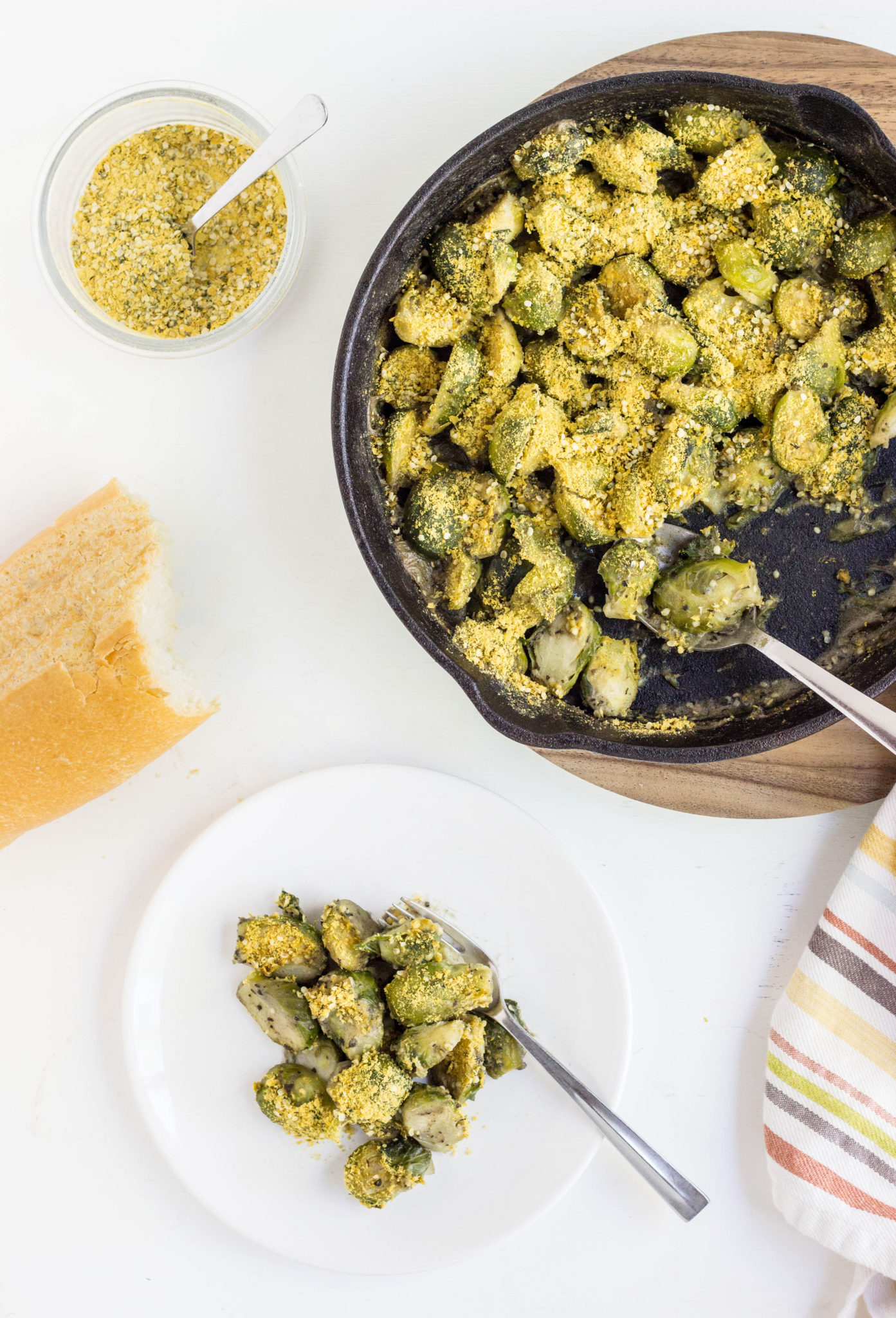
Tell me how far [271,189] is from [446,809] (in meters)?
0.92

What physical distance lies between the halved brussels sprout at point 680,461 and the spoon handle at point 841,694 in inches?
9.0

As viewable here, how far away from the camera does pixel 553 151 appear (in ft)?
3.76

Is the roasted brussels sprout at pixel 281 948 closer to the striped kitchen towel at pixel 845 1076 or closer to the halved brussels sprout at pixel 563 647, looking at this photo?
the halved brussels sprout at pixel 563 647

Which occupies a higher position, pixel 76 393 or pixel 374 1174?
pixel 76 393

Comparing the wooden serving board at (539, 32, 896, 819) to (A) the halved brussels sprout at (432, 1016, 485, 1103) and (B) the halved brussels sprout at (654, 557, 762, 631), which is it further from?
(A) the halved brussels sprout at (432, 1016, 485, 1103)

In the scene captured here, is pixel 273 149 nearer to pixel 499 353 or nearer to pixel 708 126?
pixel 499 353

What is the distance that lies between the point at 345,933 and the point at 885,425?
1.02 metres

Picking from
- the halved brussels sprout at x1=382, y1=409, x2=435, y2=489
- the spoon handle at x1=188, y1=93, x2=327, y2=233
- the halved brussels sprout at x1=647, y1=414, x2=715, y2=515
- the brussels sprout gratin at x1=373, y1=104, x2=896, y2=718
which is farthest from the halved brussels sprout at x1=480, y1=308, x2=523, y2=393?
the spoon handle at x1=188, y1=93, x2=327, y2=233

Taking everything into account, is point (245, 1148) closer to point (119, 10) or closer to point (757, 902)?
point (757, 902)

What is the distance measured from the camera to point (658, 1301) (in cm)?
145

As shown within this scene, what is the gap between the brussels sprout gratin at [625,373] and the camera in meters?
1.15

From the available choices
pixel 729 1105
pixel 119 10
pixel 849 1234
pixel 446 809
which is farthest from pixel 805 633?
pixel 119 10

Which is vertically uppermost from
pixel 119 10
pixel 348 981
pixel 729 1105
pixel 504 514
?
pixel 119 10

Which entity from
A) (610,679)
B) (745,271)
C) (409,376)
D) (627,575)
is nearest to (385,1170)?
(610,679)
